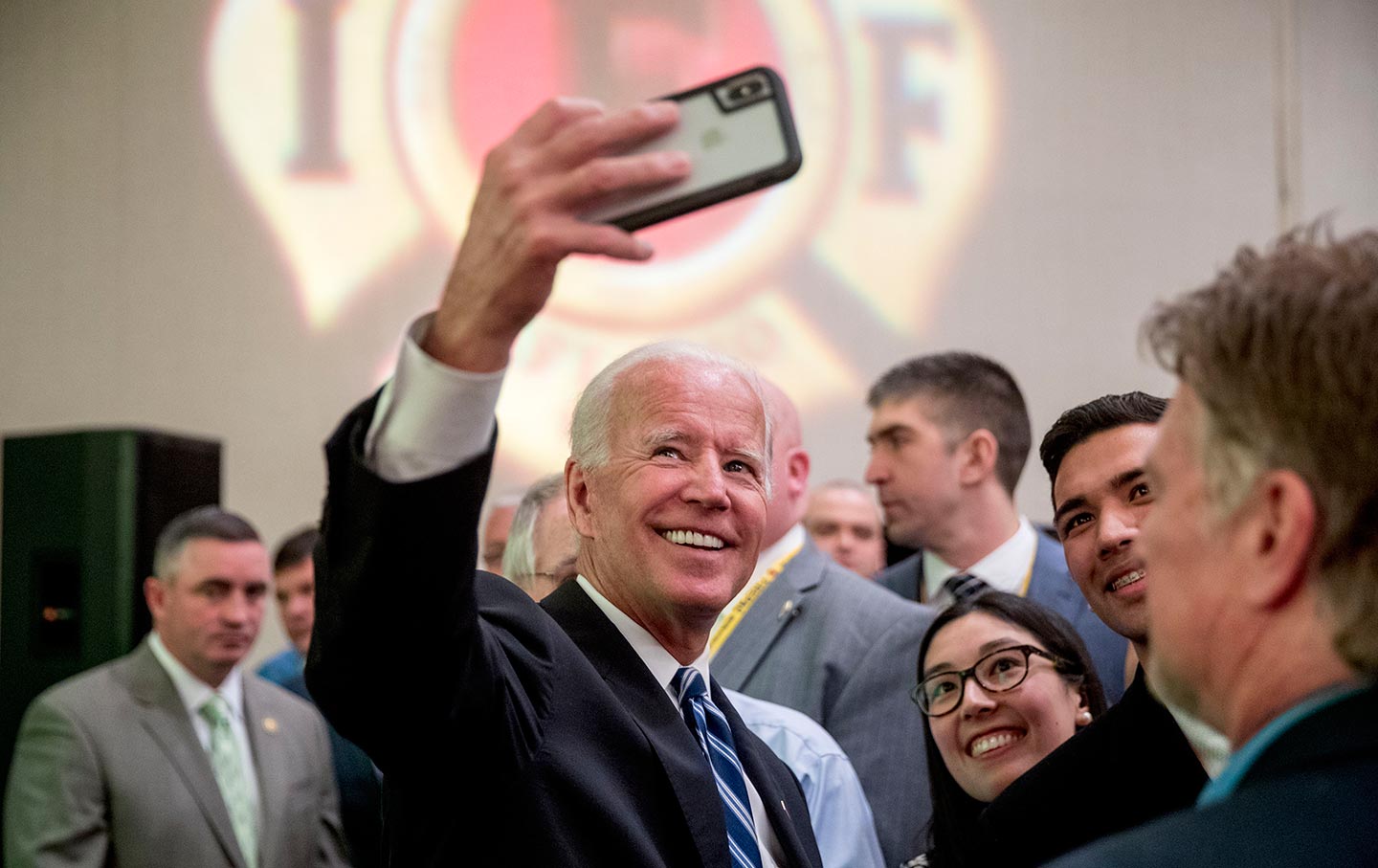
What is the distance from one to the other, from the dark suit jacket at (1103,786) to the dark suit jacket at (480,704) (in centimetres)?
26

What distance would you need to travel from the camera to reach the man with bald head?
38.7 inches

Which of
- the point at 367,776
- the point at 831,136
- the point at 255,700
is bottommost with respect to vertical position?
the point at 367,776

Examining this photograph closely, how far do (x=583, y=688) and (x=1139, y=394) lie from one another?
84 cm

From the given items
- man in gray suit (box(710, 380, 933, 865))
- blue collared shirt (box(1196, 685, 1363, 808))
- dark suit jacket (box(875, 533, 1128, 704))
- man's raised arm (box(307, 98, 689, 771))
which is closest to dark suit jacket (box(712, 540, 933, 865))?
man in gray suit (box(710, 380, 933, 865))

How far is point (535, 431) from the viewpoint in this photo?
5852 millimetres

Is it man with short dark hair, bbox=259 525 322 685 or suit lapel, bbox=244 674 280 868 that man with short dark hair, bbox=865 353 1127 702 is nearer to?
suit lapel, bbox=244 674 280 868

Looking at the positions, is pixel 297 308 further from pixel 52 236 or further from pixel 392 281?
pixel 52 236

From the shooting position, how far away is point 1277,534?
85cm

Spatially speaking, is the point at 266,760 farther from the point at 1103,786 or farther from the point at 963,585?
the point at 1103,786

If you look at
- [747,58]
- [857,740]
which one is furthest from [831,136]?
[857,740]

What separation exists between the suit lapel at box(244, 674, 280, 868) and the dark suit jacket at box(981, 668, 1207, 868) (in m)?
2.57

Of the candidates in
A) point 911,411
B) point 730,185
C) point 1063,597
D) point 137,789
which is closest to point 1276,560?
point 730,185

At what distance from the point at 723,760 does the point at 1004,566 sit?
183cm

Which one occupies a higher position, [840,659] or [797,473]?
[797,473]
